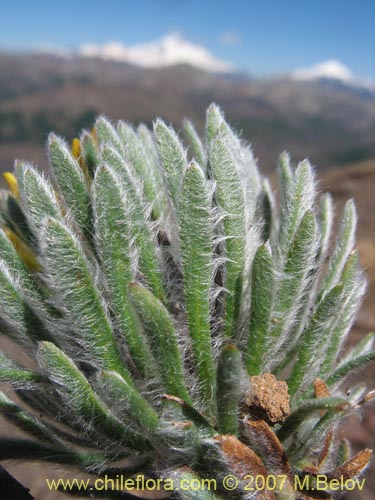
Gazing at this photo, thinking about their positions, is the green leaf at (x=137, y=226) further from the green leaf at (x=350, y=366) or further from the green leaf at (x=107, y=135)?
the green leaf at (x=350, y=366)

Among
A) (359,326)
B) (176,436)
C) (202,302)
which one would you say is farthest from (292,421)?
(359,326)

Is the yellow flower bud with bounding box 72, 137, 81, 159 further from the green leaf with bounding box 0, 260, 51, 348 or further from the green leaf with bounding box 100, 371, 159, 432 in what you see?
the green leaf with bounding box 100, 371, 159, 432

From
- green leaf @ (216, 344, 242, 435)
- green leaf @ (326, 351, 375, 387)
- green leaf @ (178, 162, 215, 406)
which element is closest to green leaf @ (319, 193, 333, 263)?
green leaf @ (326, 351, 375, 387)

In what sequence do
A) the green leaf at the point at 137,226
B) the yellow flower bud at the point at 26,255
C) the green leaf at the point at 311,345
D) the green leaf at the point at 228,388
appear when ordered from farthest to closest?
→ 1. the yellow flower bud at the point at 26,255
2. the green leaf at the point at 311,345
3. the green leaf at the point at 137,226
4. the green leaf at the point at 228,388

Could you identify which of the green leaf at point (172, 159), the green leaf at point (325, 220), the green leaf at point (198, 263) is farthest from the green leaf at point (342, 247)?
the green leaf at point (172, 159)

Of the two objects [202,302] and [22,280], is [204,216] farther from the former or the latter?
[22,280]

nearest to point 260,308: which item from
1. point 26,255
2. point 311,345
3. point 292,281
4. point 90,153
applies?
point 292,281

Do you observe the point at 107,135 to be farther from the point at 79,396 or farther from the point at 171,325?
the point at 79,396

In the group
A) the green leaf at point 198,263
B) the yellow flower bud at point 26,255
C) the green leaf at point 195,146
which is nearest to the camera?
the green leaf at point 198,263
